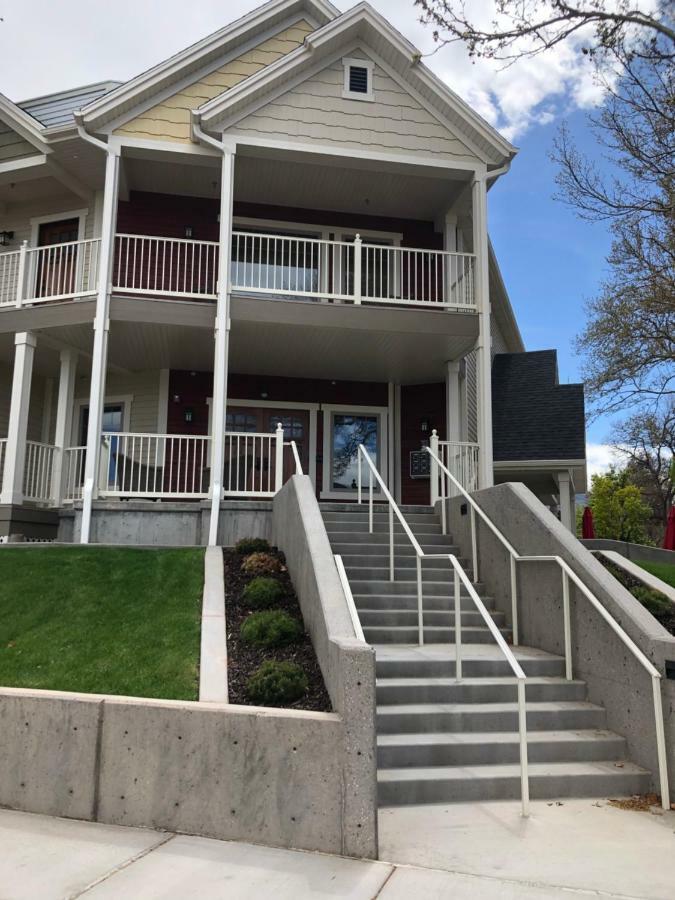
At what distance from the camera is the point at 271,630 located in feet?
19.6

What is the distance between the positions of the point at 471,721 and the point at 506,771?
514 millimetres

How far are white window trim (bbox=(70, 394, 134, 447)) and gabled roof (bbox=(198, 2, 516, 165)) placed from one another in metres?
5.41

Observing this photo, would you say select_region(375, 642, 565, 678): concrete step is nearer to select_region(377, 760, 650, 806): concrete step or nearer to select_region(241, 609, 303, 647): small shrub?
select_region(241, 609, 303, 647): small shrub

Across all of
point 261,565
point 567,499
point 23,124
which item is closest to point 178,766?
point 261,565

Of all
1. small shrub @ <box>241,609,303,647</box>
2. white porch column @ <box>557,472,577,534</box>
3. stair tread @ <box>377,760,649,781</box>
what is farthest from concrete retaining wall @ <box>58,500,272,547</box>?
white porch column @ <box>557,472,577,534</box>

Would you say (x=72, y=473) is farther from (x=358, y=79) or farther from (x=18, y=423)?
(x=358, y=79)

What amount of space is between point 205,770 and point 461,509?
5.40 metres

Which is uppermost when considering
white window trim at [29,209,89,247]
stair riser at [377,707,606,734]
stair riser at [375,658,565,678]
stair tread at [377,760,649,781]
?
white window trim at [29,209,89,247]

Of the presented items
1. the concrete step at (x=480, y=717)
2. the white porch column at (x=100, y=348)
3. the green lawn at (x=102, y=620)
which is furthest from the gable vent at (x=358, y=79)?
the concrete step at (x=480, y=717)

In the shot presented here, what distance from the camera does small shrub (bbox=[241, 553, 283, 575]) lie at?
788cm

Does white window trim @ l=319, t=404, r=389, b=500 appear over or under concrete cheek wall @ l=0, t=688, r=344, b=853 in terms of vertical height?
over

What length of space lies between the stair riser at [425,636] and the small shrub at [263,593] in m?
0.97

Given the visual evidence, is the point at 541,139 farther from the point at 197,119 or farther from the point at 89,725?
the point at 89,725

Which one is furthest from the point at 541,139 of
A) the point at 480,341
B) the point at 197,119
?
the point at 197,119
